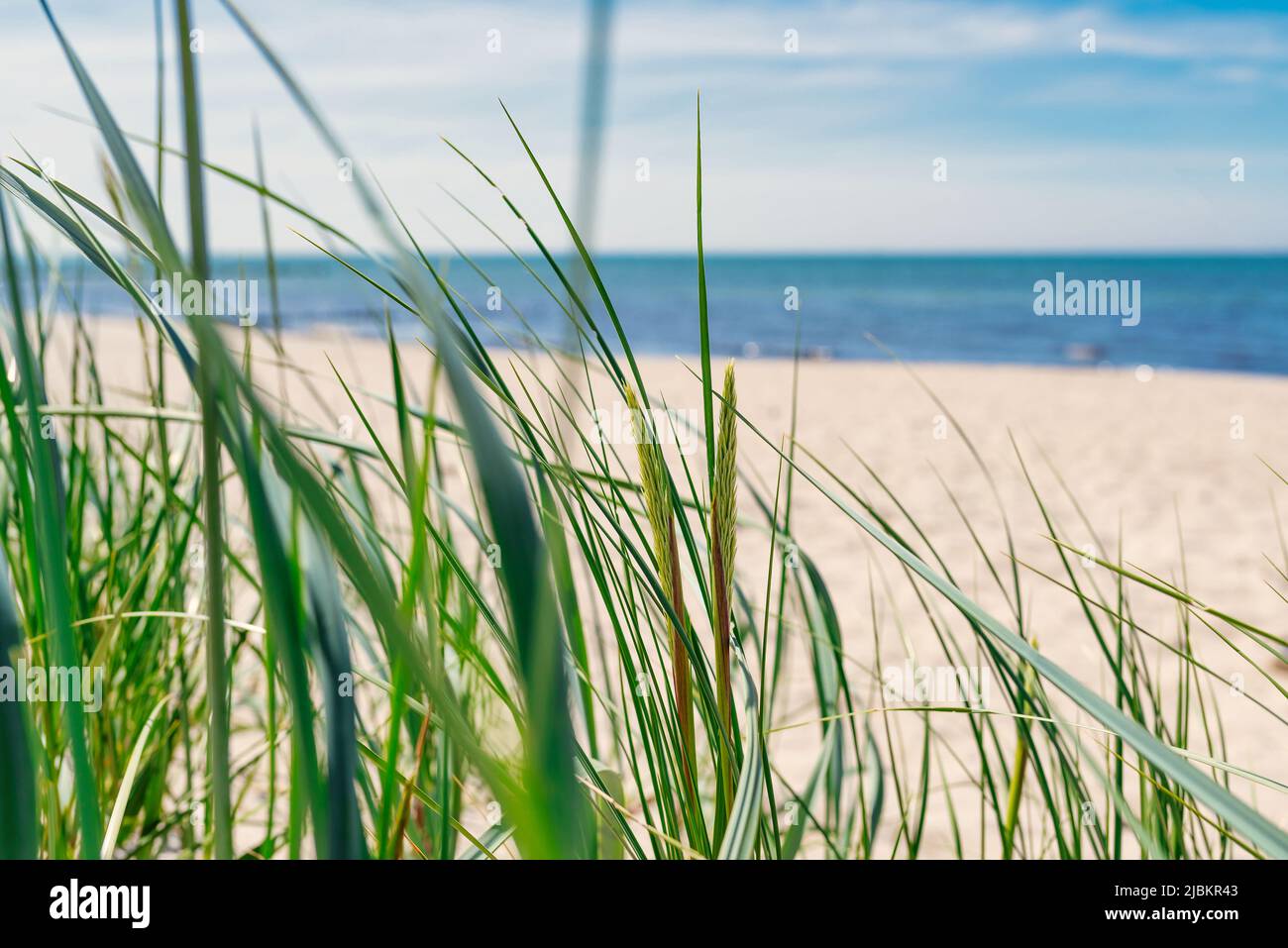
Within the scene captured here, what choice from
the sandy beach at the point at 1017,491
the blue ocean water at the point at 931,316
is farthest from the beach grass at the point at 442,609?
the blue ocean water at the point at 931,316

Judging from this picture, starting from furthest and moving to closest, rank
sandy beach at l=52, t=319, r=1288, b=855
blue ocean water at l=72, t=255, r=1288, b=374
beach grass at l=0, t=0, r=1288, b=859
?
blue ocean water at l=72, t=255, r=1288, b=374 → sandy beach at l=52, t=319, r=1288, b=855 → beach grass at l=0, t=0, r=1288, b=859

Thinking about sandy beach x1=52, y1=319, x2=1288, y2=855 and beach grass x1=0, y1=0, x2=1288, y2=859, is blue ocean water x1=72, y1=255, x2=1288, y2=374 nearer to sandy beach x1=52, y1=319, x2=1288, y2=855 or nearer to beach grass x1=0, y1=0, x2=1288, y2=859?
sandy beach x1=52, y1=319, x2=1288, y2=855

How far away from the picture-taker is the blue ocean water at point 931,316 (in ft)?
47.3

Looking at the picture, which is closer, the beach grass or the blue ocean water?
the beach grass

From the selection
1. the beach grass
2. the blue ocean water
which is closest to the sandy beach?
the beach grass

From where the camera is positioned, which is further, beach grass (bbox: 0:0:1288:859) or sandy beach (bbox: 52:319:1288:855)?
sandy beach (bbox: 52:319:1288:855)

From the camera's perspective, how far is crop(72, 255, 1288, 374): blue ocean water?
14.4m

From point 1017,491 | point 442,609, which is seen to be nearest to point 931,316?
point 1017,491

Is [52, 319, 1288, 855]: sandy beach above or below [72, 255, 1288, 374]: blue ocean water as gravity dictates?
below

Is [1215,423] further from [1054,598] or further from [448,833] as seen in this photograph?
[448,833]

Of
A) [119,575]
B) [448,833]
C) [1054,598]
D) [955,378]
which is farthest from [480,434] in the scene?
[955,378]

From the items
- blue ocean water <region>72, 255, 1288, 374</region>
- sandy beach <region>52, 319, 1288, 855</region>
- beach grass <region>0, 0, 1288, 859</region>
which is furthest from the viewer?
blue ocean water <region>72, 255, 1288, 374</region>

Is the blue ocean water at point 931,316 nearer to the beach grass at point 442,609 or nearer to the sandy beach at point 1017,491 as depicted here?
the sandy beach at point 1017,491

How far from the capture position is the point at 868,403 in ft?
26.5
